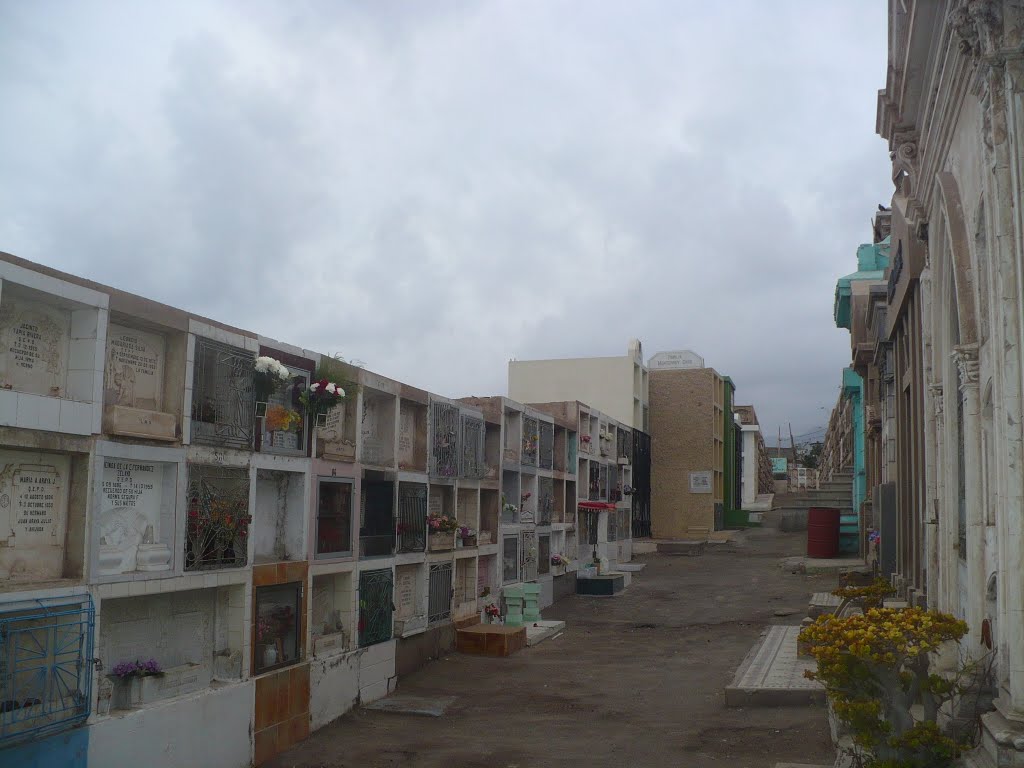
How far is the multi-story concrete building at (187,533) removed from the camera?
9266mm

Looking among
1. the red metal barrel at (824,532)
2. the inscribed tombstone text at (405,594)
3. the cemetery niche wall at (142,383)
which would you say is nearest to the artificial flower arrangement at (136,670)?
the cemetery niche wall at (142,383)

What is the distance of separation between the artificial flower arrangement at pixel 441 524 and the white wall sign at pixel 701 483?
25.3 meters

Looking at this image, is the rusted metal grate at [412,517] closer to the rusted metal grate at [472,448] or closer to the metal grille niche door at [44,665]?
the rusted metal grate at [472,448]

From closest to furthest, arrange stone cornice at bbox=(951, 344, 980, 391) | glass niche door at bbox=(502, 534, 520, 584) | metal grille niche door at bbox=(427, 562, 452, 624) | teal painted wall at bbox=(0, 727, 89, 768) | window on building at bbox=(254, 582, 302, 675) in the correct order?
stone cornice at bbox=(951, 344, 980, 391), teal painted wall at bbox=(0, 727, 89, 768), window on building at bbox=(254, 582, 302, 675), metal grille niche door at bbox=(427, 562, 452, 624), glass niche door at bbox=(502, 534, 520, 584)

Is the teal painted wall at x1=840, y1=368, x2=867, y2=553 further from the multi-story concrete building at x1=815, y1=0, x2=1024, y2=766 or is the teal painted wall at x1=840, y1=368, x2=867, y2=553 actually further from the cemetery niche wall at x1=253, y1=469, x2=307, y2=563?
the cemetery niche wall at x1=253, y1=469, x2=307, y2=563

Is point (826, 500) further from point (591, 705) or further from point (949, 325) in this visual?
point (949, 325)

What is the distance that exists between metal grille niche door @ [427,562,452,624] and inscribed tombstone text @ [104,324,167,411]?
8.21 meters

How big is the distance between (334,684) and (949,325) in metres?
9.68

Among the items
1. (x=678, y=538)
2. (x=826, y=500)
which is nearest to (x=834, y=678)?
(x=826, y=500)

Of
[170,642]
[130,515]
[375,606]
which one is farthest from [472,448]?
[130,515]

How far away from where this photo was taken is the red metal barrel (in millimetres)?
30438

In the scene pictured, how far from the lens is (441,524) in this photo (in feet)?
60.2

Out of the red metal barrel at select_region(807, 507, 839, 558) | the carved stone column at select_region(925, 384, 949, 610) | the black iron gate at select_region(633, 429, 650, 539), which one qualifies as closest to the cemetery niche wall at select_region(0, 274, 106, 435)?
the carved stone column at select_region(925, 384, 949, 610)

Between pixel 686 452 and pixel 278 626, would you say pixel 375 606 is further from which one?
pixel 686 452
